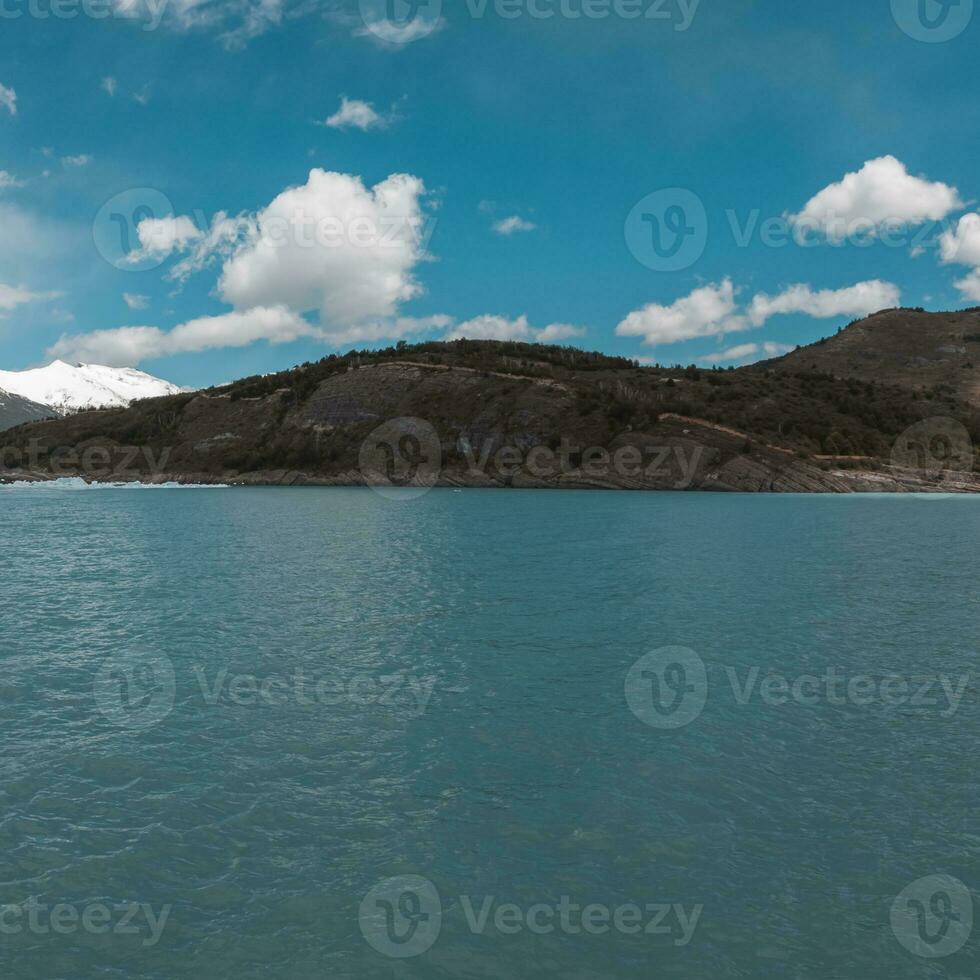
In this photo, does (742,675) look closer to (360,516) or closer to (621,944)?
(621,944)

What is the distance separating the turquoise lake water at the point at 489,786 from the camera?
914cm

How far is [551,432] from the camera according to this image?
494 ft

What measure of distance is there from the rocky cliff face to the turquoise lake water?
107 m

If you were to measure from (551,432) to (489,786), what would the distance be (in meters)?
139

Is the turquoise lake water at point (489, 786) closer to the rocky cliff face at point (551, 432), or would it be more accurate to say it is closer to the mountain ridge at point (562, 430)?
the mountain ridge at point (562, 430)

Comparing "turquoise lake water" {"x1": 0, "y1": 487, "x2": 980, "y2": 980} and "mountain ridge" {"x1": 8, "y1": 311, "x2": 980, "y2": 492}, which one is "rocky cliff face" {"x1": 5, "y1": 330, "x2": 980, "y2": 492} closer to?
"mountain ridge" {"x1": 8, "y1": 311, "x2": 980, "y2": 492}

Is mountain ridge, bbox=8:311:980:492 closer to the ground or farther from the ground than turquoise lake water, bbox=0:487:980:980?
farther from the ground

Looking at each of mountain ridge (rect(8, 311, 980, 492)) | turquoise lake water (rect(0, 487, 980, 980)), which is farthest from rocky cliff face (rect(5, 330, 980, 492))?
turquoise lake water (rect(0, 487, 980, 980))

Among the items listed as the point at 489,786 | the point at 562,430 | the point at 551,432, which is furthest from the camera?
the point at 551,432

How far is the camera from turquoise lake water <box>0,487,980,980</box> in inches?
360

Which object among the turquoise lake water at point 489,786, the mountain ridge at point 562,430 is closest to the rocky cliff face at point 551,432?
the mountain ridge at point 562,430

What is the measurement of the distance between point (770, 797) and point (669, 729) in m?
3.65

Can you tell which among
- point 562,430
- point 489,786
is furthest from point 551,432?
point 489,786

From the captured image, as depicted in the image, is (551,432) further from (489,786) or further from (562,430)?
(489,786)
